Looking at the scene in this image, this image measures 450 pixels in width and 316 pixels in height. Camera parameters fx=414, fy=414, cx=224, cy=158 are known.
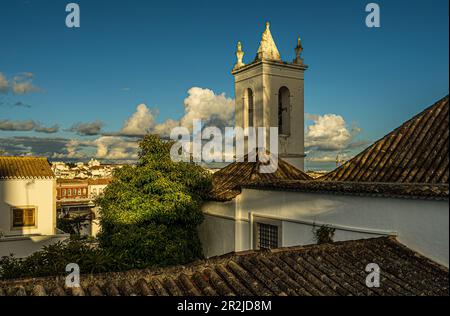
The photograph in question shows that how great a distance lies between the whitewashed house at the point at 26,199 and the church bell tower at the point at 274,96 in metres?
10.0

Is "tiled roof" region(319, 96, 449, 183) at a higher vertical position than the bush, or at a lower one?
higher

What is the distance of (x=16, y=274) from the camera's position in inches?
306

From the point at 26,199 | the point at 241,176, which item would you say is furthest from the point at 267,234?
the point at 26,199

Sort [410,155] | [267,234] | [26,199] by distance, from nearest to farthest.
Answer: [410,155] → [267,234] → [26,199]

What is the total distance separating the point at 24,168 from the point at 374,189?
18441 millimetres

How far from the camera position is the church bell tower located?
18.5m

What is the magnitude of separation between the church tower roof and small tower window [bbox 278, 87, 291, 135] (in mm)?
1593

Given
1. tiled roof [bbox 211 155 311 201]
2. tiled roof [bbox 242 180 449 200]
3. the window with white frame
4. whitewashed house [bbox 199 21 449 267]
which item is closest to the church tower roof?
tiled roof [bbox 211 155 311 201]

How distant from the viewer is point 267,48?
18969 millimetres

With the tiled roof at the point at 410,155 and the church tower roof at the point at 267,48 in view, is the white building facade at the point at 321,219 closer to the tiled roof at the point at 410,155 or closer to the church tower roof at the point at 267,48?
the tiled roof at the point at 410,155

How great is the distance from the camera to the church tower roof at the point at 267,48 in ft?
61.0


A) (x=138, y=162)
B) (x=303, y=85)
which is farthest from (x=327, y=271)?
(x=303, y=85)

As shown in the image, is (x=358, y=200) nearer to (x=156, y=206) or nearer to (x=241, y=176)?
(x=156, y=206)

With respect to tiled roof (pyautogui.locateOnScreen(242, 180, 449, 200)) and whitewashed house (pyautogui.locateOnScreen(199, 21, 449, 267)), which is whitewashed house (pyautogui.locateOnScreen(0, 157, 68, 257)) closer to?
whitewashed house (pyautogui.locateOnScreen(199, 21, 449, 267))
